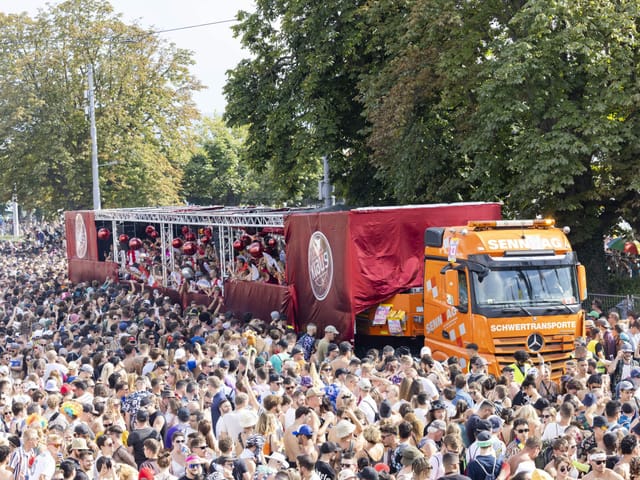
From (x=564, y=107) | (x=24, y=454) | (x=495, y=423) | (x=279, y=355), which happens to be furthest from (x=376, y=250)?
(x=24, y=454)

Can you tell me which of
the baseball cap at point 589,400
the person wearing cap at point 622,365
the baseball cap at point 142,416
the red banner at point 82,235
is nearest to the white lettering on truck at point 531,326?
the person wearing cap at point 622,365

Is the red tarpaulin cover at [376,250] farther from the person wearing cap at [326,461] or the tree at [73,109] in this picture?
the tree at [73,109]

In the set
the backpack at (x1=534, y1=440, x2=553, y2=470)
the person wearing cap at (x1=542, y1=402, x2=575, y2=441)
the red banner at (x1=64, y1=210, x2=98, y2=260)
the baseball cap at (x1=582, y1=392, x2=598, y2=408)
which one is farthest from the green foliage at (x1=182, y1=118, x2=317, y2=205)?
the backpack at (x1=534, y1=440, x2=553, y2=470)

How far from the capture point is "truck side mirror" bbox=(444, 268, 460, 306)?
55.4ft

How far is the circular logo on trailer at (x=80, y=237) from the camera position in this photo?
36.7 m

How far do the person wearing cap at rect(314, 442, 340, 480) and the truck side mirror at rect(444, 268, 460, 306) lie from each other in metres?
8.06

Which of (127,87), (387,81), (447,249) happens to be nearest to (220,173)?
(127,87)

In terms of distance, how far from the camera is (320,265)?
2075 centimetres

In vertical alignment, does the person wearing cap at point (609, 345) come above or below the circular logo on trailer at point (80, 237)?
below

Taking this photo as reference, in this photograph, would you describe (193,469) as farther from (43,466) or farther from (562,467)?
(562,467)

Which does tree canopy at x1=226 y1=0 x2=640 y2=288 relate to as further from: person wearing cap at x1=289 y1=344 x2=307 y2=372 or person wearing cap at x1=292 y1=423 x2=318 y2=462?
person wearing cap at x1=292 y1=423 x2=318 y2=462

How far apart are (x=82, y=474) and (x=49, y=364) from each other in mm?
6643

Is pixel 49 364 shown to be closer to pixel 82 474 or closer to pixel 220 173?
pixel 82 474

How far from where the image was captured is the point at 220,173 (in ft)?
235
